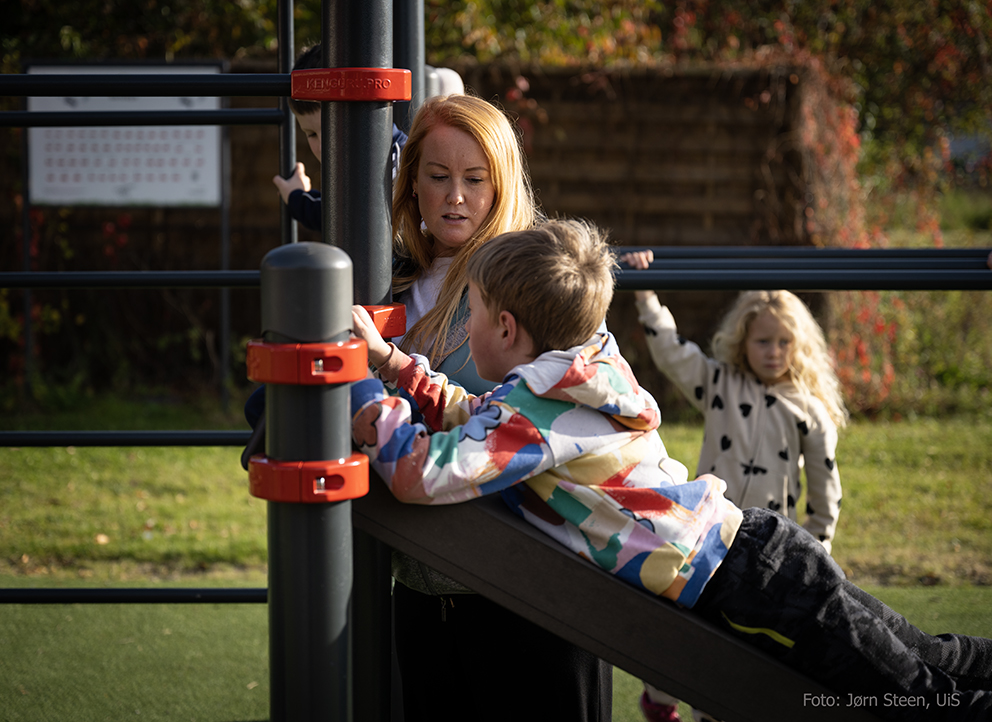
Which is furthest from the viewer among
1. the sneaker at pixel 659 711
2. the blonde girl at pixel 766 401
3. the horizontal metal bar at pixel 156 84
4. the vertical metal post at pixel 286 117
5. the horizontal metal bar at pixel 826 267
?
the blonde girl at pixel 766 401

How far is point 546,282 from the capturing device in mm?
1165

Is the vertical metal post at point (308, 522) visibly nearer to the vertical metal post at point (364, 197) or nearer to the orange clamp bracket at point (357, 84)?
the vertical metal post at point (364, 197)

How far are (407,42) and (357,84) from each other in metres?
0.39

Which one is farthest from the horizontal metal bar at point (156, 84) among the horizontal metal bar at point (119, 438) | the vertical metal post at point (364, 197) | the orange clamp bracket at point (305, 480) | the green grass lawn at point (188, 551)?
the green grass lawn at point (188, 551)

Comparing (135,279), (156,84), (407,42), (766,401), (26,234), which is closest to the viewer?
(156,84)

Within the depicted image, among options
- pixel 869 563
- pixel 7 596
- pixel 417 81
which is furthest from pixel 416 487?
pixel 869 563

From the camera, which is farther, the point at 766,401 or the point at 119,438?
the point at 766,401

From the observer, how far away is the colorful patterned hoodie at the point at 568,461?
103cm

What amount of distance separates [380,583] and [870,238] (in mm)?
5025

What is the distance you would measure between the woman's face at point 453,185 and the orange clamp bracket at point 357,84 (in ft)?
0.84

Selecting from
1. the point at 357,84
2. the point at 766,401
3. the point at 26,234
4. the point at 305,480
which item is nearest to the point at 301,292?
the point at 305,480

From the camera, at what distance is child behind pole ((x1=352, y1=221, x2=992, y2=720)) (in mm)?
1100

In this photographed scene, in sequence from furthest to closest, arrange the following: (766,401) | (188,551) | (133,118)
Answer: (188,551) → (766,401) → (133,118)

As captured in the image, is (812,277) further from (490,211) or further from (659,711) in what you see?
(659,711)
